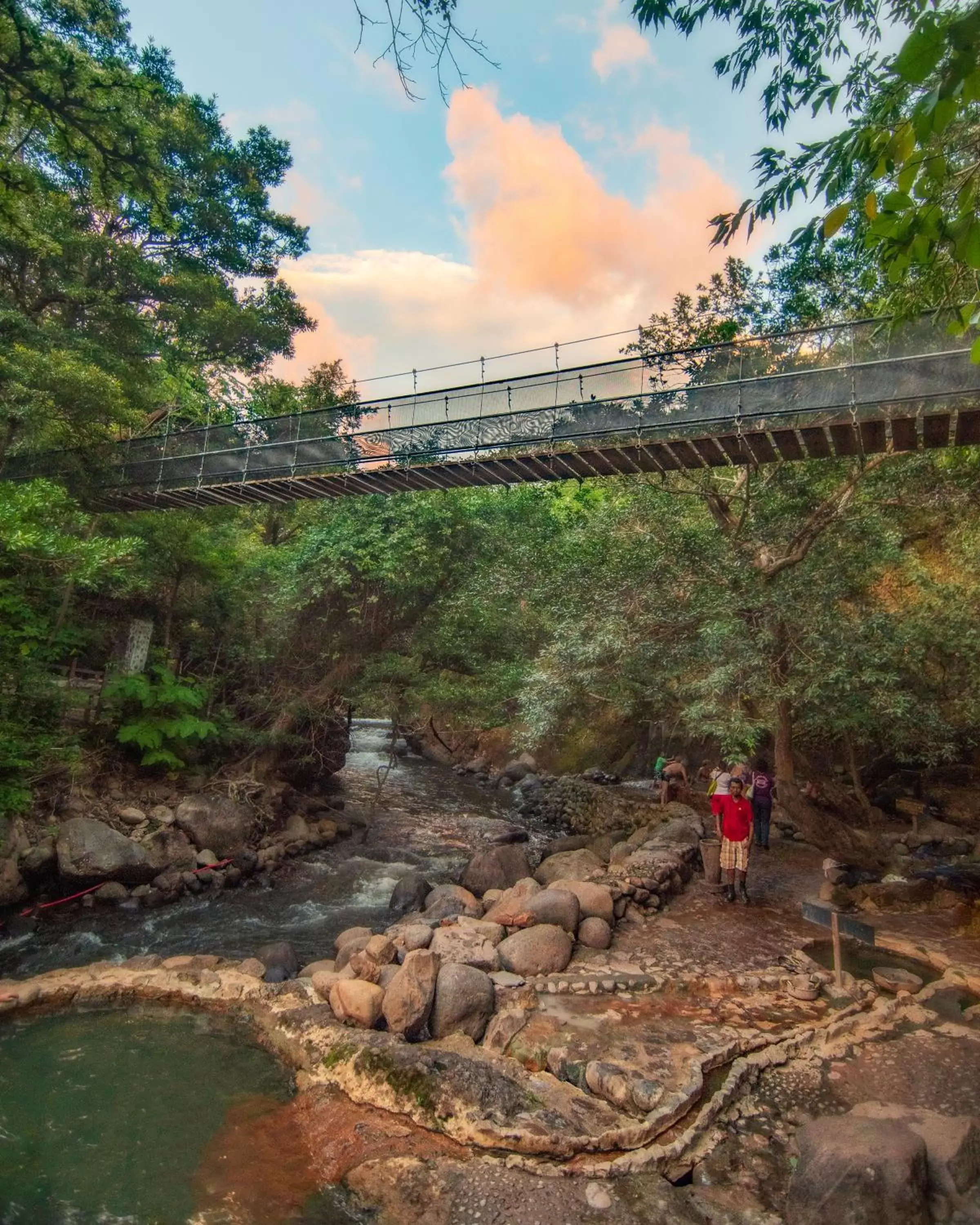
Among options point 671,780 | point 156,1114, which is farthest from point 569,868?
point 156,1114

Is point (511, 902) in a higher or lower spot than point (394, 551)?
lower

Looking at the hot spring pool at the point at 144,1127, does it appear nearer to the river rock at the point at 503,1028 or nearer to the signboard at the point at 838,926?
the river rock at the point at 503,1028

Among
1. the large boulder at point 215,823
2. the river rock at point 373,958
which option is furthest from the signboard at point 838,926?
the large boulder at point 215,823

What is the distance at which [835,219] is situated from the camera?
1584 mm

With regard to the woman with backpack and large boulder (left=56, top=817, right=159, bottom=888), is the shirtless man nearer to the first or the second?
the woman with backpack

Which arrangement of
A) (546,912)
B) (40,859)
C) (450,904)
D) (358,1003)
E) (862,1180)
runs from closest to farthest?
(862,1180) → (358,1003) → (546,912) → (450,904) → (40,859)

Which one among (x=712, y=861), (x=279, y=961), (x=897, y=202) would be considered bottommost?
(x=279, y=961)

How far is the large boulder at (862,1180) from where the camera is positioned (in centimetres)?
271

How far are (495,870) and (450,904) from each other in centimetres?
117

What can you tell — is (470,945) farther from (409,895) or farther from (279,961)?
(409,895)

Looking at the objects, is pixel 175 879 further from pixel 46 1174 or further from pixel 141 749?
pixel 46 1174

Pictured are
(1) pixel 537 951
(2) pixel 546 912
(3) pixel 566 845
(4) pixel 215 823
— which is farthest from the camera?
(3) pixel 566 845

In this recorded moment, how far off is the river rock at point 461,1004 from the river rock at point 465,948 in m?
0.20

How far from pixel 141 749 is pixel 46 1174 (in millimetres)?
7014
